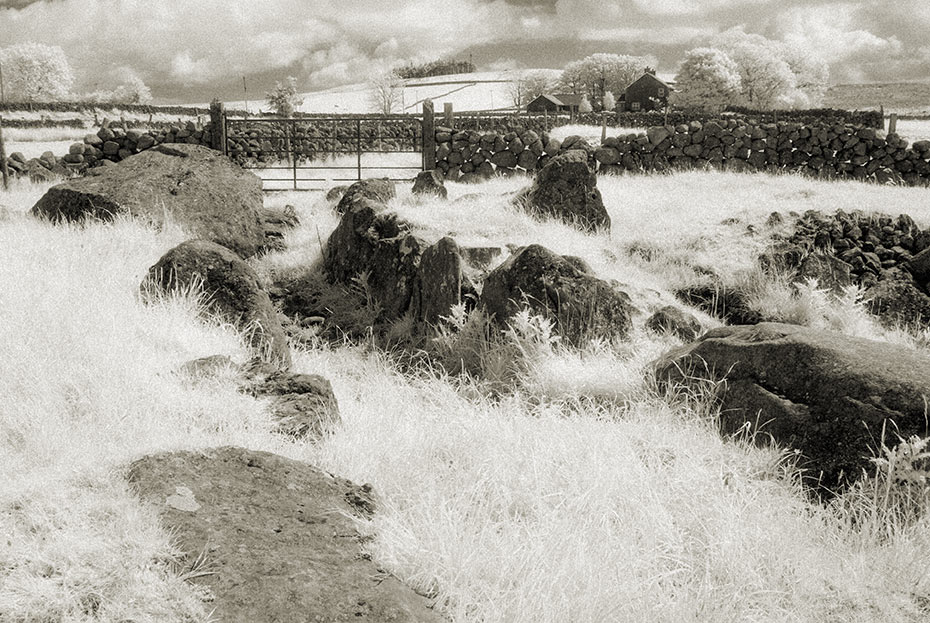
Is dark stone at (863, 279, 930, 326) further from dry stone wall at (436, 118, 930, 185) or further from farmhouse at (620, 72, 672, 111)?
farmhouse at (620, 72, 672, 111)

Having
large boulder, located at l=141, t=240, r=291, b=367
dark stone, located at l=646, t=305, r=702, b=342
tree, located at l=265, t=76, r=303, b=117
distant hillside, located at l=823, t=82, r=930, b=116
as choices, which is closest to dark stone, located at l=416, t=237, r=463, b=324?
large boulder, located at l=141, t=240, r=291, b=367

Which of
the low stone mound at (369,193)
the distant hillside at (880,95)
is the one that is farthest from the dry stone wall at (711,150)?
the distant hillside at (880,95)

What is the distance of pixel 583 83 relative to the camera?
131 m

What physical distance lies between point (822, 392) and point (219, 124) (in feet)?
54.0

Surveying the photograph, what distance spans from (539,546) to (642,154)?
16691mm

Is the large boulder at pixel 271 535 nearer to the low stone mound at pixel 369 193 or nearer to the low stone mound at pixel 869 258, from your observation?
the low stone mound at pixel 869 258

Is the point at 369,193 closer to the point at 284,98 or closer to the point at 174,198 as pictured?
the point at 174,198

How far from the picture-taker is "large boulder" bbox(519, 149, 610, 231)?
11023 millimetres

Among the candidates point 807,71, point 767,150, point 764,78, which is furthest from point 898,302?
point 807,71

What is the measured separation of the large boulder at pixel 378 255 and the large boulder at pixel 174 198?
4.40ft

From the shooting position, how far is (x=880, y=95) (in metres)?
118

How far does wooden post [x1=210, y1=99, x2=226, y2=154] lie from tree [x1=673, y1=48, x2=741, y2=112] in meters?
57.5

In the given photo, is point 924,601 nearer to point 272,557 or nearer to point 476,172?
point 272,557

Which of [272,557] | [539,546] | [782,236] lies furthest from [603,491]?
[782,236]
